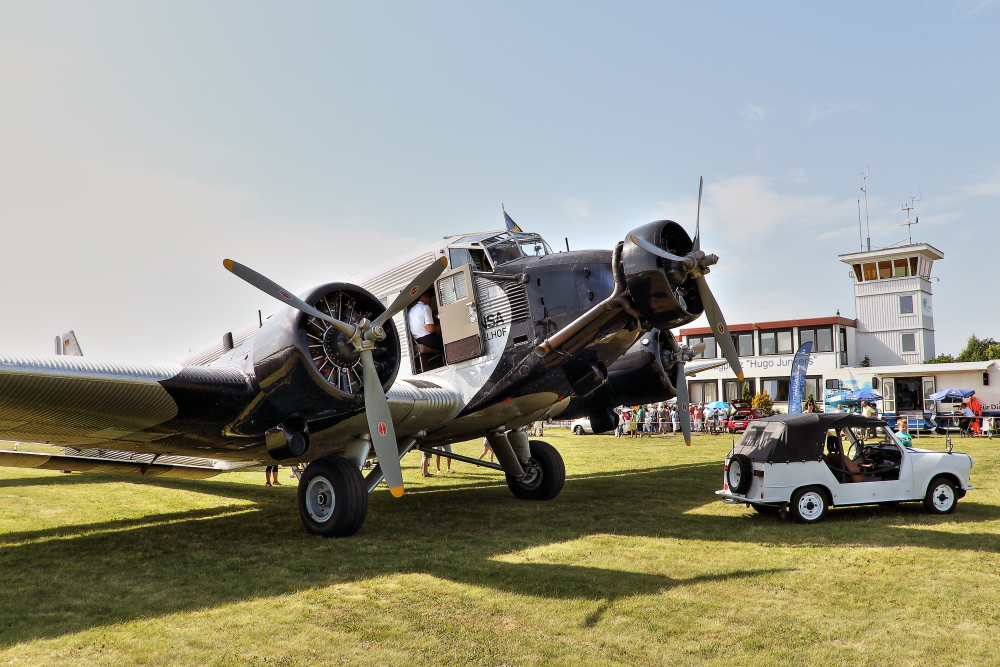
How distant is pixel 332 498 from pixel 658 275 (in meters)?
5.39

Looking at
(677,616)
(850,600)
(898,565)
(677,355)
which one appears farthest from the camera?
(677,355)

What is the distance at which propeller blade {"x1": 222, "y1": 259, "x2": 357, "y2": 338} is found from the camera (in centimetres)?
866

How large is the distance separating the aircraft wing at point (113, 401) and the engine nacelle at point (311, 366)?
1.30 ft

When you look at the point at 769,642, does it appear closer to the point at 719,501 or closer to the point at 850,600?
the point at 850,600

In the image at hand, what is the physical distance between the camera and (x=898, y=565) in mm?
7602

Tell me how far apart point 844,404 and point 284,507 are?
30103 mm

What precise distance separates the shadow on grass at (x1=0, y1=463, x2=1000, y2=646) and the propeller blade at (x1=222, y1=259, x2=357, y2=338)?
298cm

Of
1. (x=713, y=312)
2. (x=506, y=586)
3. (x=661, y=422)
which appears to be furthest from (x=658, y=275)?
(x=661, y=422)

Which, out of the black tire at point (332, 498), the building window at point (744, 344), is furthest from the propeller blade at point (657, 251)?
the building window at point (744, 344)

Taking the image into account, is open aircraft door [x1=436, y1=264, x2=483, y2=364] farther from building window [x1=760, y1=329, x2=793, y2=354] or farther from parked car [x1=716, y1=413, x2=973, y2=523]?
building window [x1=760, y1=329, x2=793, y2=354]

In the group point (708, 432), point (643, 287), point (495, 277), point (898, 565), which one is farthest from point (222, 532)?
point (708, 432)

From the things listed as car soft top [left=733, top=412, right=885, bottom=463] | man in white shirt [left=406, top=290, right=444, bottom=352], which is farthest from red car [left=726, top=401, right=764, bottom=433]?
man in white shirt [left=406, top=290, right=444, bottom=352]

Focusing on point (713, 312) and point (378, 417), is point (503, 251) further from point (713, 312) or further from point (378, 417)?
point (378, 417)

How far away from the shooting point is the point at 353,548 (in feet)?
29.3
